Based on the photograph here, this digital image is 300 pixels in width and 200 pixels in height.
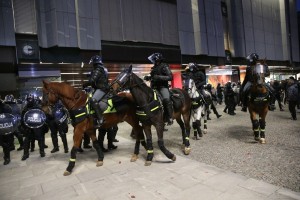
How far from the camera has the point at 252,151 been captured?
6.05 metres

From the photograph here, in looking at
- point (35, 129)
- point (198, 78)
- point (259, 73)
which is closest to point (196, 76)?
point (198, 78)

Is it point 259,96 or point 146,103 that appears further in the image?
point 259,96

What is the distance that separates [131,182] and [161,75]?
2.70 meters

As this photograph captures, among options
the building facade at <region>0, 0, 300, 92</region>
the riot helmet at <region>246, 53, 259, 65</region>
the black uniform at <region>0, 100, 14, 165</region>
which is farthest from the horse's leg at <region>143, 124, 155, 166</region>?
the building facade at <region>0, 0, 300, 92</region>

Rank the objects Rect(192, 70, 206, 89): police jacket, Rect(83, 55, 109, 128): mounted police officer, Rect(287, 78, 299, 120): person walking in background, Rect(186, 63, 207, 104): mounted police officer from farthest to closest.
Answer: Rect(287, 78, 299, 120): person walking in background → Rect(192, 70, 206, 89): police jacket → Rect(186, 63, 207, 104): mounted police officer → Rect(83, 55, 109, 128): mounted police officer

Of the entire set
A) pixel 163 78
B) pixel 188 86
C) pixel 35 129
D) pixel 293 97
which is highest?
pixel 163 78

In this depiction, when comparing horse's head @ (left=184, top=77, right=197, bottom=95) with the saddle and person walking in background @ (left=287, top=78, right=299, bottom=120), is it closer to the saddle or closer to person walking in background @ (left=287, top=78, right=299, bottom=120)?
the saddle

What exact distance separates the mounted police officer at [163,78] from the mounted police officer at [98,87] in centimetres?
114

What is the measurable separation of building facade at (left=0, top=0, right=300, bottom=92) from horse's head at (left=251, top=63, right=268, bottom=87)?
1273 cm

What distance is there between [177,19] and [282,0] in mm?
21247

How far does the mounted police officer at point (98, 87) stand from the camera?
550 cm

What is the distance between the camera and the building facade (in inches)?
585

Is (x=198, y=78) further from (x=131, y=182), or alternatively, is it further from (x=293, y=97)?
(x=131, y=182)

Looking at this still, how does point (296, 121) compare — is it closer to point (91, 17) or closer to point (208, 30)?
point (91, 17)
